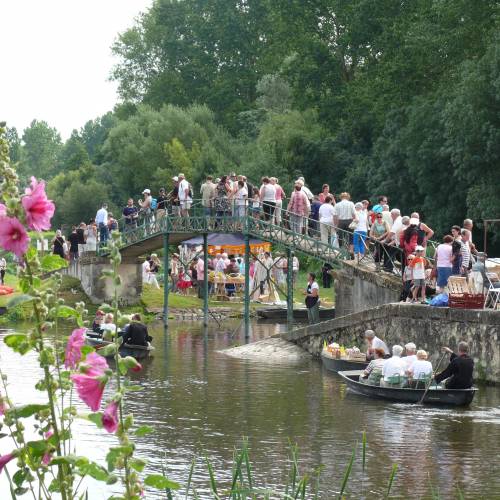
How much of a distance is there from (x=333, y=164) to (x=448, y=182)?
1156 cm

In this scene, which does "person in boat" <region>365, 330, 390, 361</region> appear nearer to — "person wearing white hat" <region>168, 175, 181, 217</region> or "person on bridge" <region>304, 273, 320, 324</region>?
"person on bridge" <region>304, 273, 320, 324</region>

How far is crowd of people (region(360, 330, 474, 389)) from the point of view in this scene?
931 inches

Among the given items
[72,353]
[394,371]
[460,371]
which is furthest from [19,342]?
[394,371]

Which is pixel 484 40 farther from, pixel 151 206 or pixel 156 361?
pixel 156 361

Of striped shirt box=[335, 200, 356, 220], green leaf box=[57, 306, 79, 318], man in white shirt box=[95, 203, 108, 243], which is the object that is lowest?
green leaf box=[57, 306, 79, 318]

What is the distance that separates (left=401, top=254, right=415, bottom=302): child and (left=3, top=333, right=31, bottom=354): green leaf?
81.2 feet

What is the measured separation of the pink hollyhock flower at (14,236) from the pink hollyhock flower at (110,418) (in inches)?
27.2

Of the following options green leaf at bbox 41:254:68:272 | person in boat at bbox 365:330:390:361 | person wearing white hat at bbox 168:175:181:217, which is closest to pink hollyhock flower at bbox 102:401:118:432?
green leaf at bbox 41:254:68:272

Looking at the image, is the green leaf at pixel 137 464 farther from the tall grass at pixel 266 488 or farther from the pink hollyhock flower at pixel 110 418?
the tall grass at pixel 266 488

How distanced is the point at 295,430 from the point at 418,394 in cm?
353

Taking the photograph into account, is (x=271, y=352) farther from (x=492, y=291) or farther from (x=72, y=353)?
(x=72, y=353)

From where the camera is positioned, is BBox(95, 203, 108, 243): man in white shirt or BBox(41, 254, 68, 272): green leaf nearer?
BBox(41, 254, 68, 272): green leaf

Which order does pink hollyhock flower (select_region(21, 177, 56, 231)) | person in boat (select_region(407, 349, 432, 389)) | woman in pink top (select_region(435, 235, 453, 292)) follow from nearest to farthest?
pink hollyhock flower (select_region(21, 177, 56, 231)) → person in boat (select_region(407, 349, 432, 389)) → woman in pink top (select_region(435, 235, 453, 292))

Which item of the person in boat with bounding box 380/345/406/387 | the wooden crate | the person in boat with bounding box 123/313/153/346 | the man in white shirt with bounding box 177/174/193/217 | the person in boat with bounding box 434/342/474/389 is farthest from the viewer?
the man in white shirt with bounding box 177/174/193/217
